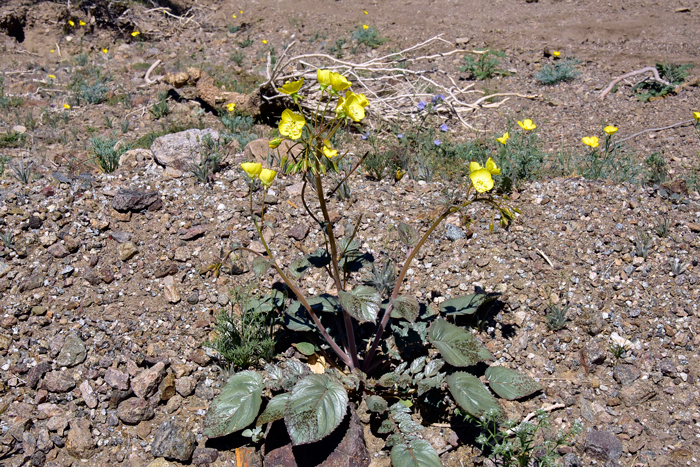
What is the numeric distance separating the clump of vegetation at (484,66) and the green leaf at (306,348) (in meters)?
4.97

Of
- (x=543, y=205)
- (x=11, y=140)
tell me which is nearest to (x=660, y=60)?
(x=543, y=205)

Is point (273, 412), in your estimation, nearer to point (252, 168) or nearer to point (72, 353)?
point (252, 168)

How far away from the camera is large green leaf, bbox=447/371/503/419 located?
6.90 feet

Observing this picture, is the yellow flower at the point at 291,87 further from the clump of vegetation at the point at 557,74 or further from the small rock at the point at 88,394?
the clump of vegetation at the point at 557,74

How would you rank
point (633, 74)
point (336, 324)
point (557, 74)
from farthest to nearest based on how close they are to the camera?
point (557, 74) < point (633, 74) < point (336, 324)

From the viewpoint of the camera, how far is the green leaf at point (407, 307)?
82.7 inches

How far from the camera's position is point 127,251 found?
312cm

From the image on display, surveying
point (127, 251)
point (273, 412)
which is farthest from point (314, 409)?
point (127, 251)

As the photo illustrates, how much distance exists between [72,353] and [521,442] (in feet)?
7.52

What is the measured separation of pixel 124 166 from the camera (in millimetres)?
3971

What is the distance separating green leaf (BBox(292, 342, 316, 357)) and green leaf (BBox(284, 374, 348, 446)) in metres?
0.40

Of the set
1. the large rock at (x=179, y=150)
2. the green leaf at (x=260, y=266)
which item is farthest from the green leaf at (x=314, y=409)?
the large rock at (x=179, y=150)

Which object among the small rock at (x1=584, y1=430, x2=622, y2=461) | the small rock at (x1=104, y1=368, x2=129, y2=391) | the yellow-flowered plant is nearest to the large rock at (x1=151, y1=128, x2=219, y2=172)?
the yellow-flowered plant

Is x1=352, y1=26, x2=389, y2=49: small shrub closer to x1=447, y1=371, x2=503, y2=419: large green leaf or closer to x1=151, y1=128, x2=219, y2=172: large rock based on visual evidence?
x1=151, y1=128, x2=219, y2=172: large rock
